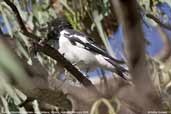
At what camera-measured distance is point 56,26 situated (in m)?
2.44

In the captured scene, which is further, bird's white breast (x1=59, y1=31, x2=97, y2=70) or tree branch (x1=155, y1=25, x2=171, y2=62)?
bird's white breast (x1=59, y1=31, x2=97, y2=70)

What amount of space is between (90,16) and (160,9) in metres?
0.35

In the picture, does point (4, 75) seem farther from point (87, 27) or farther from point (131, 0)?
point (87, 27)

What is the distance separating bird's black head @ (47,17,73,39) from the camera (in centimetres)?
235

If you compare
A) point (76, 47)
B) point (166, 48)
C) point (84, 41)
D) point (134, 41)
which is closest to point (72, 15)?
point (84, 41)

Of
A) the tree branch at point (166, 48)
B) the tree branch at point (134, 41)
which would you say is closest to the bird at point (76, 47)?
the tree branch at point (166, 48)

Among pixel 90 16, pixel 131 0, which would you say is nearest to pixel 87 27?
pixel 90 16

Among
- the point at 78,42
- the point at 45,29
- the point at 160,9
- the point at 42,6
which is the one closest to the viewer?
the point at 160,9

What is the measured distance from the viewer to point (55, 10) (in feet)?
7.48

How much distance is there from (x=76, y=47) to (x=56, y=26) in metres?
0.19

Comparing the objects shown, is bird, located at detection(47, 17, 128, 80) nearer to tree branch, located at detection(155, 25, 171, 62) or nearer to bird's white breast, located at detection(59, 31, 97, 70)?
bird's white breast, located at detection(59, 31, 97, 70)

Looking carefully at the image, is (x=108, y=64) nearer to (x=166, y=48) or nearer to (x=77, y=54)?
(x=77, y=54)

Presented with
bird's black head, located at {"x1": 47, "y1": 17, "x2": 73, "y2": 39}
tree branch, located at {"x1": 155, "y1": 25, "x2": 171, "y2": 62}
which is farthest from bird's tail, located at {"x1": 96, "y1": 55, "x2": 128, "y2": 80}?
tree branch, located at {"x1": 155, "y1": 25, "x2": 171, "y2": 62}

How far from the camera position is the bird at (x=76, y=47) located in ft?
7.73
